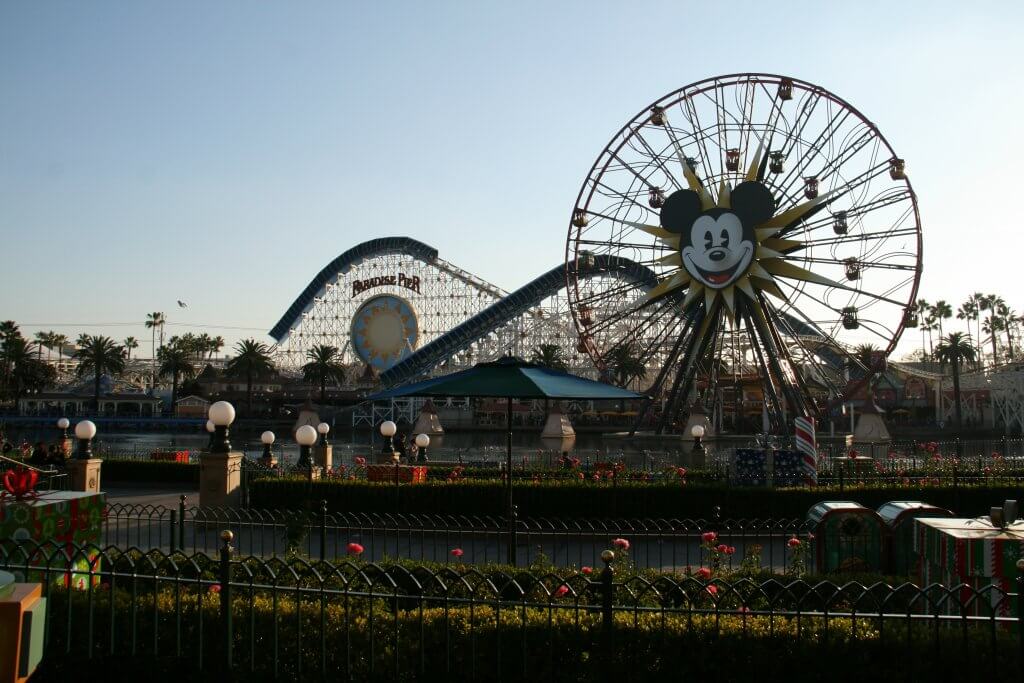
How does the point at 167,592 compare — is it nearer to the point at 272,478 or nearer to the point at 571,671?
the point at 571,671

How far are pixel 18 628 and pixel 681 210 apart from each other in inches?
1215

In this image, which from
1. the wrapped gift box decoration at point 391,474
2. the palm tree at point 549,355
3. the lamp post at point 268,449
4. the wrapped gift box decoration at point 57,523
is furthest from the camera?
the palm tree at point 549,355

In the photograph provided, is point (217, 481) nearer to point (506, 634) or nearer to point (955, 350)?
point (506, 634)

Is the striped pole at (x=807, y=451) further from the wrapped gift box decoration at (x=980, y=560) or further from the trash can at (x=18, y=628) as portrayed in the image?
the trash can at (x=18, y=628)

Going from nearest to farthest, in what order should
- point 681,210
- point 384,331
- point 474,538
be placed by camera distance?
point 474,538, point 681,210, point 384,331

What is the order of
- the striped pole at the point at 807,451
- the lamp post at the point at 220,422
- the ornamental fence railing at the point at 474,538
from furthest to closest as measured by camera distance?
the striped pole at the point at 807,451, the lamp post at the point at 220,422, the ornamental fence railing at the point at 474,538

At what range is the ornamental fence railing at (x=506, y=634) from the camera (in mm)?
5719

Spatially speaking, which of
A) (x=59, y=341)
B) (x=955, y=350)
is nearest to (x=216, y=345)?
(x=59, y=341)

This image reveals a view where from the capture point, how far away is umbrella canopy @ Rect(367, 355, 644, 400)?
1092 centimetres

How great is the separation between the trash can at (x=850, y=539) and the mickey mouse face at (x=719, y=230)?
23.2 metres

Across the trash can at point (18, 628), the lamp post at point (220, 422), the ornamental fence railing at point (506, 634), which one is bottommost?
the ornamental fence railing at point (506, 634)

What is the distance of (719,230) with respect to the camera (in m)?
32.0

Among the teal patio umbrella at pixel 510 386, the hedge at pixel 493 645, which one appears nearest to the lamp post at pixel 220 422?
the teal patio umbrella at pixel 510 386

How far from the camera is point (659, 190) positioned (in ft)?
113
